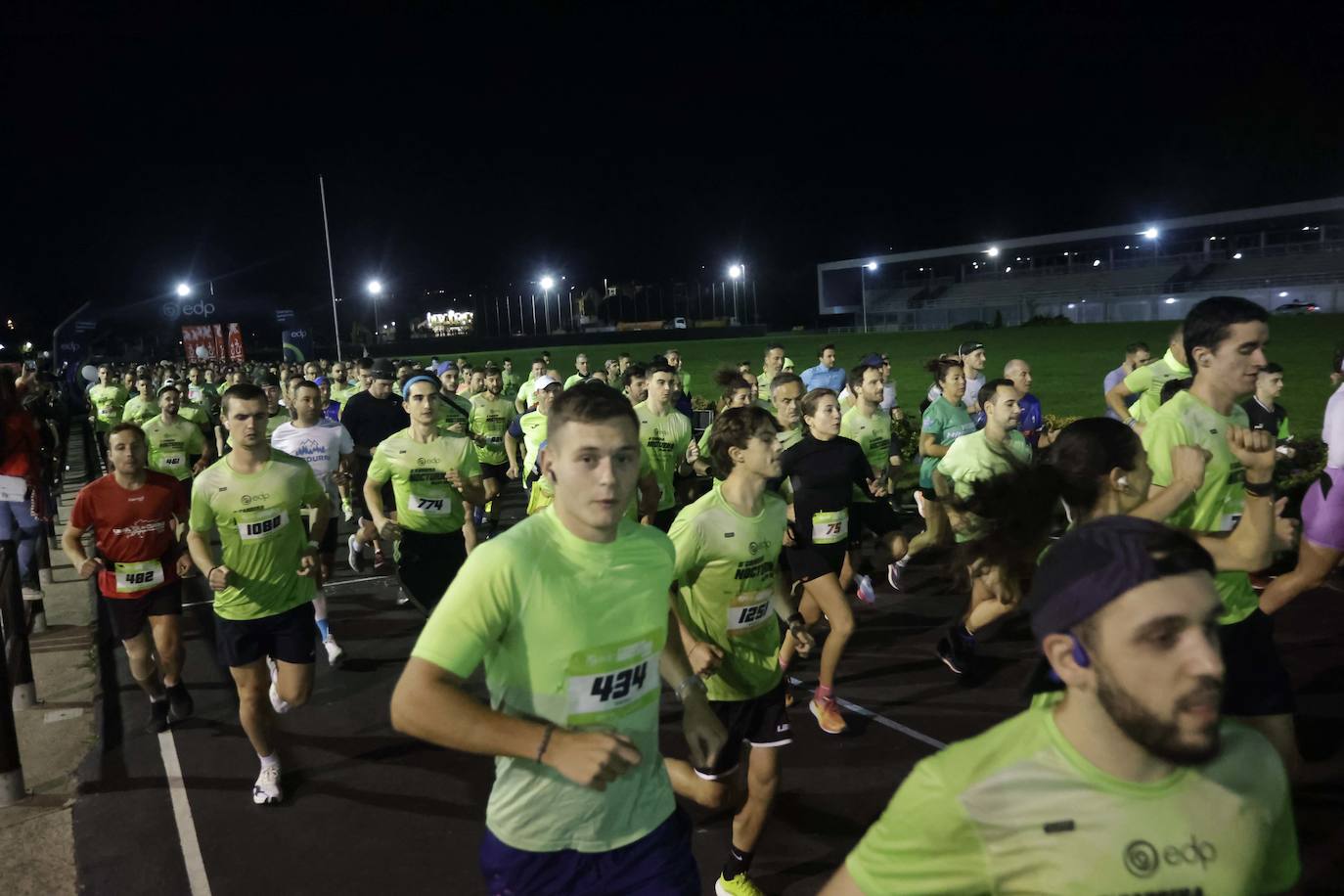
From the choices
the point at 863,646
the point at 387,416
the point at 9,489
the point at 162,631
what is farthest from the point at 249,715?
the point at 387,416

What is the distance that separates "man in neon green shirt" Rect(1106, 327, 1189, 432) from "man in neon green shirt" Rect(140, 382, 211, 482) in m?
10.5

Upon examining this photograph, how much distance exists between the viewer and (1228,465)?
4.27 meters

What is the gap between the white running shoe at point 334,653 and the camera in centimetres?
850

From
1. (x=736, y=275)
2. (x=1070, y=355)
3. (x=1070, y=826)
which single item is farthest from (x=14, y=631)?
(x=736, y=275)

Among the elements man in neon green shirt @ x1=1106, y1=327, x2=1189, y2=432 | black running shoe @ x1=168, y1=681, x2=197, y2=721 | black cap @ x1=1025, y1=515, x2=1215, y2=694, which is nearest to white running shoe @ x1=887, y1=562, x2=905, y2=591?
man in neon green shirt @ x1=1106, y1=327, x2=1189, y2=432

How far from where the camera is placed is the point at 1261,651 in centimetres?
394

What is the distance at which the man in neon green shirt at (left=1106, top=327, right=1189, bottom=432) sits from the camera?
9914 millimetres

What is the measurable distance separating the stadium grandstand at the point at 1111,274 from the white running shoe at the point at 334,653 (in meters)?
44.8

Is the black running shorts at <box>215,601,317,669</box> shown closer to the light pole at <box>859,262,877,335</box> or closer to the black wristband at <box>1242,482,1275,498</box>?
the black wristband at <box>1242,482,1275,498</box>

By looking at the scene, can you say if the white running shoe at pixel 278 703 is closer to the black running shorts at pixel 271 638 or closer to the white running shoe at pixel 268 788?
the black running shorts at pixel 271 638

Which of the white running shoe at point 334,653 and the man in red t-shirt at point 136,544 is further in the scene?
the white running shoe at point 334,653

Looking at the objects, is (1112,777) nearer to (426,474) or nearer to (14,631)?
(426,474)

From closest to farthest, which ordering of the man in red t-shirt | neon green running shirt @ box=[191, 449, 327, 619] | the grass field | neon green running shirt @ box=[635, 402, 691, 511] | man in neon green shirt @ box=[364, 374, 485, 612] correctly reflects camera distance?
neon green running shirt @ box=[191, 449, 327, 619] < the man in red t-shirt < man in neon green shirt @ box=[364, 374, 485, 612] < neon green running shirt @ box=[635, 402, 691, 511] < the grass field

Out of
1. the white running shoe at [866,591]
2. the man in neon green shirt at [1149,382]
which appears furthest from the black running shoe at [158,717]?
the man in neon green shirt at [1149,382]
